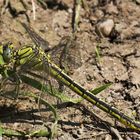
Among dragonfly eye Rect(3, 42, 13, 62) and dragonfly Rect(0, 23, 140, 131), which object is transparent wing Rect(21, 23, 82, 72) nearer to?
dragonfly Rect(0, 23, 140, 131)

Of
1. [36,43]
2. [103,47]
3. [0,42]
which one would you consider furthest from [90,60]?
[0,42]

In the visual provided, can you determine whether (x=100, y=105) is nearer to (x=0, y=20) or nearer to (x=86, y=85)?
(x=86, y=85)

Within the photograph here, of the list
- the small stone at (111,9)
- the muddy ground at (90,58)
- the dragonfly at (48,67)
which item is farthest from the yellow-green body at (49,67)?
the small stone at (111,9)

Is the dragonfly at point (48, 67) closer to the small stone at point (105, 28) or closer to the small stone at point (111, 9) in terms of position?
the small stone at point (105, 28)

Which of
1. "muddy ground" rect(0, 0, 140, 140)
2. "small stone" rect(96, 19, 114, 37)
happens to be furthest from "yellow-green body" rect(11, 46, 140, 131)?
"small stone" rect(96, 19, 114, 37)

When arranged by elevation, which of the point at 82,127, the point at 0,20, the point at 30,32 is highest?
the point at 0,20

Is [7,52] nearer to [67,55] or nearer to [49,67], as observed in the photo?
[49,67]

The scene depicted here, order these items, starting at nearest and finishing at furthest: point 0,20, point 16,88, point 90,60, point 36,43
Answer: point 16,88
point 36,43
point 90,60
point 0,20
